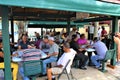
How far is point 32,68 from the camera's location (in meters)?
5.05

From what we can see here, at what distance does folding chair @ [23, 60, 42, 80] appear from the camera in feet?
16.3

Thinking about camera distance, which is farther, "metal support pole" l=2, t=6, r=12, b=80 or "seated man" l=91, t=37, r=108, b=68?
"seated man" l=91, t=37, r=108, b=68

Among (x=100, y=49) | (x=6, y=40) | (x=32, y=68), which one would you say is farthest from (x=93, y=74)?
(x=6, y=40)

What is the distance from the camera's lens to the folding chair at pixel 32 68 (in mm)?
4969

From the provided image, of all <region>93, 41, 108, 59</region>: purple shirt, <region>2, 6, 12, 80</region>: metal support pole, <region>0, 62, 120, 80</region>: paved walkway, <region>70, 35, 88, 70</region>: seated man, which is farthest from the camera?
<region>70, 35, 88, 70</region>: seated man

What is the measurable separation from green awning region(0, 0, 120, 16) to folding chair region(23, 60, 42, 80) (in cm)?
139

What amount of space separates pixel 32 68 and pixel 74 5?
6.38ft

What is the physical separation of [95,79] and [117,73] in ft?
4.31

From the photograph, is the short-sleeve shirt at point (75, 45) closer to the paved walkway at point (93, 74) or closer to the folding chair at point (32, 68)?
the paved walkway at point (93, 74)

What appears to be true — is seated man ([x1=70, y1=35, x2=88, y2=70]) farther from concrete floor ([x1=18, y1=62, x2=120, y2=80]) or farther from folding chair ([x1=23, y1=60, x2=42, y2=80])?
folding chair ([x1=23, y1=60, x2=42, y2=80])

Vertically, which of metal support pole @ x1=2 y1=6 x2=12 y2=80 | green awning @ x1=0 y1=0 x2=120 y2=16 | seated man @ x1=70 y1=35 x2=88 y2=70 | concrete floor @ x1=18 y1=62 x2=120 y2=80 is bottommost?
concrete floor @ x1=18 y1=62 x2=120 y2=80

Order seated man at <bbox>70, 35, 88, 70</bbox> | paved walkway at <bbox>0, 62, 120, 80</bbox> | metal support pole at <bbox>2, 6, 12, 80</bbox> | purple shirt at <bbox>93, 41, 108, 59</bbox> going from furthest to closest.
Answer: seated man at <bbox>70, 35, 88, 70</bbox> < purple shirt at <bbox>93, 41, 108, 59</bbox> < paved walkway at <bbox>0, 62, 120, 80</bbox> < metal support pole at <bbox>2, 6, 12, 80</bbox>

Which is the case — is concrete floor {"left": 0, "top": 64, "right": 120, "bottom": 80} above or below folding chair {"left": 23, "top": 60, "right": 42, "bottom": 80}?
below

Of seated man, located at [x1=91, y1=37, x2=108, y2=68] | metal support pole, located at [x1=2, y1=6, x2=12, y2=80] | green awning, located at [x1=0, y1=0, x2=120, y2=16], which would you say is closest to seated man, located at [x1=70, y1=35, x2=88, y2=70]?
seated man, located at [x1=91, y1=37, x2=108, y2=68]
